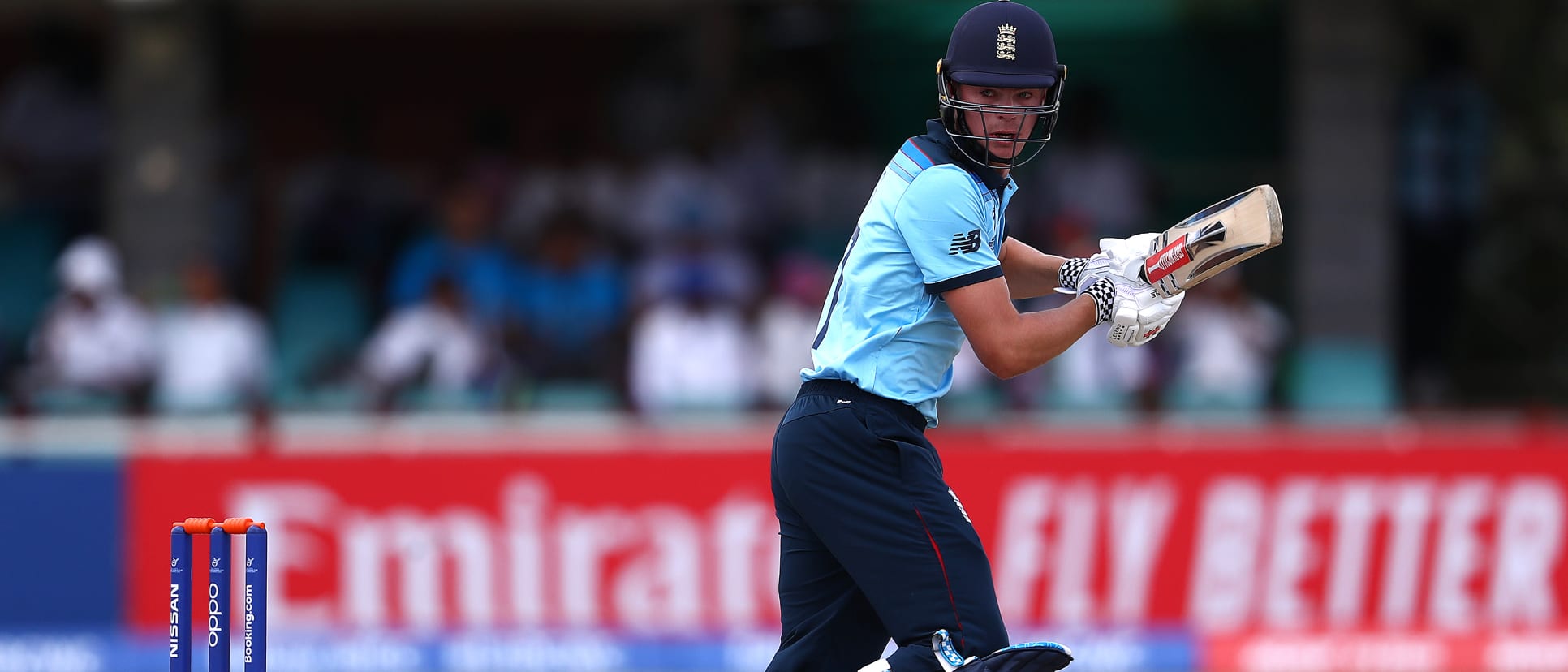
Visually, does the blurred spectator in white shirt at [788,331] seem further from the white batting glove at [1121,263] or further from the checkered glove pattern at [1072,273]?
the white batting glove at [1121,263]

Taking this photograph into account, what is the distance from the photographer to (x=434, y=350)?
10727mm

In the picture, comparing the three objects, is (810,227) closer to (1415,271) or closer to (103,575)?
(1415,271)

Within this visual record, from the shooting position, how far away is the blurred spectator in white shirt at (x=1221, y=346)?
10.7 meters

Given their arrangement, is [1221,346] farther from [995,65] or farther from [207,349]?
[995,65]

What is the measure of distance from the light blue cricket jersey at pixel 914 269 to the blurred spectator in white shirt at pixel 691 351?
6153 millimetres

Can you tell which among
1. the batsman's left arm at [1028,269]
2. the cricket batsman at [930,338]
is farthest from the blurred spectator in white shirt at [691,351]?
the cricket batsman at [930,338]

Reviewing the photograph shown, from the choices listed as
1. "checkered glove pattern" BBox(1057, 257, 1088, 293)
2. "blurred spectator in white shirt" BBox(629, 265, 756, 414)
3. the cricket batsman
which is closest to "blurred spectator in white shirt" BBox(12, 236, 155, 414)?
"blurred spectator in white shirt" BBox(629, 265, 756, 414)

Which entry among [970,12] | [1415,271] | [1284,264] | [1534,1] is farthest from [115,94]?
[1534,1]

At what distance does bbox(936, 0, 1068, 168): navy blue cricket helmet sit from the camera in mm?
4172

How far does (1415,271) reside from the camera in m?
12.5

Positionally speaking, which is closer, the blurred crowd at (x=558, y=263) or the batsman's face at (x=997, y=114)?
the batsman's face at (x=997, y=114)

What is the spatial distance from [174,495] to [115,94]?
412 centimetres

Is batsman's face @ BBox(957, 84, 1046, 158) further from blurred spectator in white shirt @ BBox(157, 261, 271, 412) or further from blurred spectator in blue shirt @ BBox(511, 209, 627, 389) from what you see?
blurred spectator in white shirt @ BBox(157, 261, 271, 412)

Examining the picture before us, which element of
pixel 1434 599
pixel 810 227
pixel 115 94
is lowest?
pixel 1434 599
